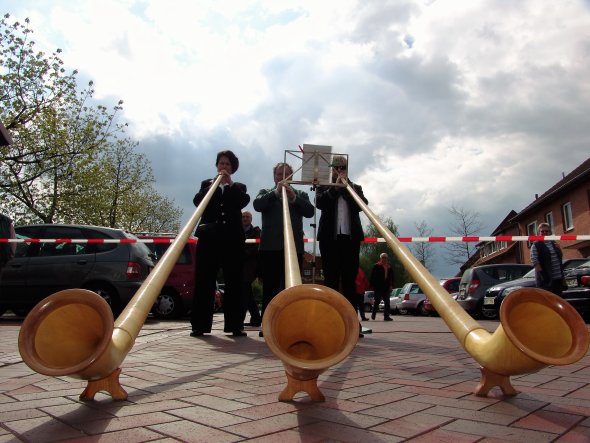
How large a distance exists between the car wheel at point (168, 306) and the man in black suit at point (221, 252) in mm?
5488

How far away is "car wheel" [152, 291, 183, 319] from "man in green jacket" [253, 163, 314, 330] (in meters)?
5.46

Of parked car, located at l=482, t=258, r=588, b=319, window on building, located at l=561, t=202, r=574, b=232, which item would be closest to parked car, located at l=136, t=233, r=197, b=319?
parked car, located at l=482, t=258, r=588, b=319

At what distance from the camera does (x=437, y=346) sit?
522 cm

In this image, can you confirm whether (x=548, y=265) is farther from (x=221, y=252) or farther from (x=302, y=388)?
(x=302, y=388)

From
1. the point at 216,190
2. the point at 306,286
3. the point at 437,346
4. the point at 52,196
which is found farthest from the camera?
the point at 52,196

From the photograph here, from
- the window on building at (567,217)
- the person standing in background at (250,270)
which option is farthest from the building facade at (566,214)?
the person standing in background at (250,270)

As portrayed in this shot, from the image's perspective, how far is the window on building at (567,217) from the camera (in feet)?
91.5

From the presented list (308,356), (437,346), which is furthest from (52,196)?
(308,356)

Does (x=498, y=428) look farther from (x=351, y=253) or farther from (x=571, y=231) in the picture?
(x=571, y=231)

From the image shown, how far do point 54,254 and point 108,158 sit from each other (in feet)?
87.5

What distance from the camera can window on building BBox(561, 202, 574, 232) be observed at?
27897 mm

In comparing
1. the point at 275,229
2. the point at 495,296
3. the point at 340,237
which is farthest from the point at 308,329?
the point at 495,296

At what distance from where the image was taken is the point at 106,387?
259 cm

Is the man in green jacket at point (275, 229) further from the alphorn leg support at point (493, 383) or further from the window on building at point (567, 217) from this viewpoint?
the window on building at point (567, 217)
